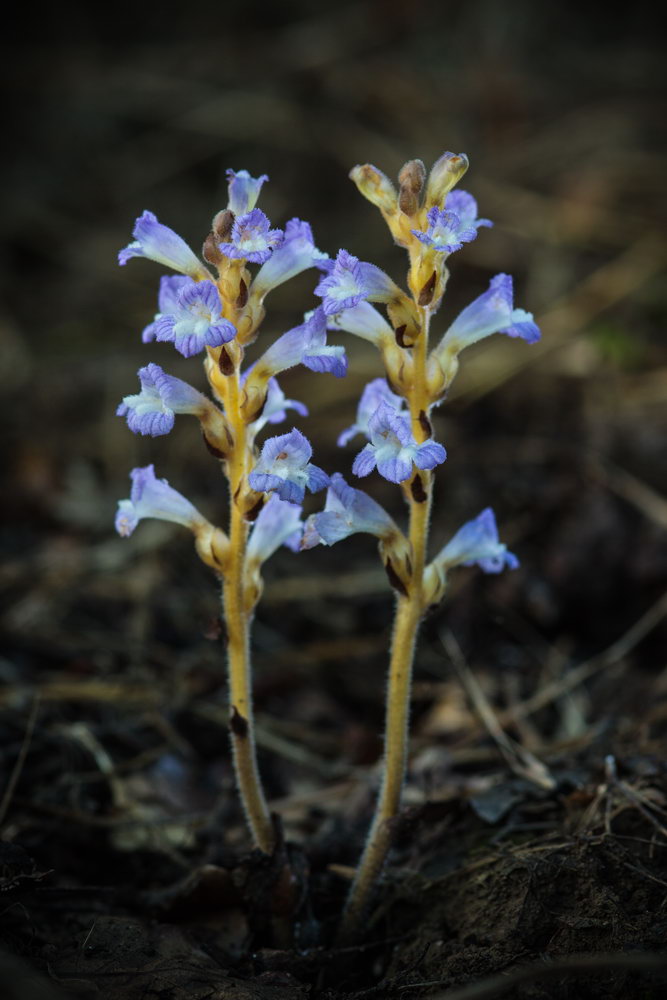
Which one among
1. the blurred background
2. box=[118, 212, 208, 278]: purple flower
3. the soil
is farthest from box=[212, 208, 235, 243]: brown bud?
the blurred background

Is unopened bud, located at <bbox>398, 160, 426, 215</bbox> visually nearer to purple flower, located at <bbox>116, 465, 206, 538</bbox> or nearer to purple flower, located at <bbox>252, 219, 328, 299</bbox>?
purple flower, located at <bbox>252, 219, 328, 299</bbox>

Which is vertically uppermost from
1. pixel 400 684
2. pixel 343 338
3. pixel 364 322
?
pixel 343 338

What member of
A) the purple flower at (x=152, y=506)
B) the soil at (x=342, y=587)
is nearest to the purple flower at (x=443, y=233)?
the purple flower at (x=152, y=506)

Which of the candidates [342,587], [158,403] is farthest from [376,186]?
[342,587]

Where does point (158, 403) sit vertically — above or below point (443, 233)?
below

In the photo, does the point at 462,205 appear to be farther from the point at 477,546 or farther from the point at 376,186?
the point at 477,546

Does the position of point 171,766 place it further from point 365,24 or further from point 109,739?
point 365,24

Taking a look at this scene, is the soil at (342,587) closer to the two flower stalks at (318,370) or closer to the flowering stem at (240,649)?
the flowering stem at (240,649)
